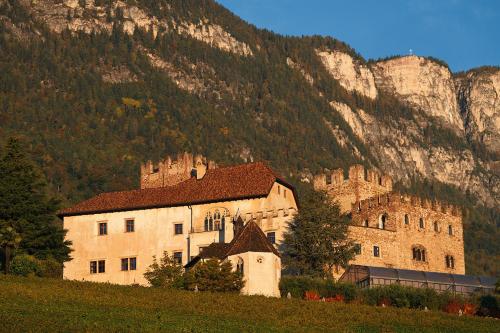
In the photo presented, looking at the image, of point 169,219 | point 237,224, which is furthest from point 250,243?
point 169,219

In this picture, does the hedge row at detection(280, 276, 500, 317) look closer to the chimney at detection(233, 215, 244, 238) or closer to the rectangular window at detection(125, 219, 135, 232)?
the chimney at detection(233, 215, 244, 238)

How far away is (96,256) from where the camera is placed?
300 feet

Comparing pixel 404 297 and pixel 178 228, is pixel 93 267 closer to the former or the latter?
pixel 178 228

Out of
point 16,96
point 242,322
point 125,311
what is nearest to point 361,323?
point 242,322

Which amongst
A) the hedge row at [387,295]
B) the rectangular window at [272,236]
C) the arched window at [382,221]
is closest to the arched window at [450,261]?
the arched window at [382,221]

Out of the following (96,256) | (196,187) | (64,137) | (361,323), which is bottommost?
(361,323)

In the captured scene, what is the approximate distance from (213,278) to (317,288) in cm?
730

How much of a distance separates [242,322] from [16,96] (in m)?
148

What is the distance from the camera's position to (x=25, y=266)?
77.7 meters

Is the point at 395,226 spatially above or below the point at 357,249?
above

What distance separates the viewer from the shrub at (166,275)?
7262 cm

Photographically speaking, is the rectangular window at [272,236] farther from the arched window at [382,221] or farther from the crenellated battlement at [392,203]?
the crenellated battlement at [392,203]

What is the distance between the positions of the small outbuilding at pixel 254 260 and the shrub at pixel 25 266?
1233 centimetres

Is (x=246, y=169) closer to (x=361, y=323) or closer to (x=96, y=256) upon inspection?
(x=96, y=256)
